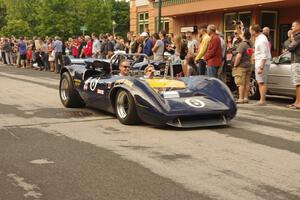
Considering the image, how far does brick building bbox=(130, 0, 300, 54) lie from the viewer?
22250 mm

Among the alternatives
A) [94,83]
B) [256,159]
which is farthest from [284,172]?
[94,83]

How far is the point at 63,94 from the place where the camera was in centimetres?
1043

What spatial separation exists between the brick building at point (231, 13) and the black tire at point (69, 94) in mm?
12228

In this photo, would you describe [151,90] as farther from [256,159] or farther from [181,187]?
[181,187]

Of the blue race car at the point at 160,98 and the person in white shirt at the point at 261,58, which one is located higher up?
the person in white shirt at the point at 261,58

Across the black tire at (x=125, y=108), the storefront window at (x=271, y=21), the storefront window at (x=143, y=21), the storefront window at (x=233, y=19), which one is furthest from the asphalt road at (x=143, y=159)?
the storefront window at (x=143, y=21)

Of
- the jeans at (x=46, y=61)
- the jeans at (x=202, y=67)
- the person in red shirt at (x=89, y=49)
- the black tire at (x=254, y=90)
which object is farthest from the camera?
the jeans at (x=46, y=61)

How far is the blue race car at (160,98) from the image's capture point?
24.4ft

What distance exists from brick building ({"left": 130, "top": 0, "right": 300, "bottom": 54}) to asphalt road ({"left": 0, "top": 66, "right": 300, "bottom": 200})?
13910 mm

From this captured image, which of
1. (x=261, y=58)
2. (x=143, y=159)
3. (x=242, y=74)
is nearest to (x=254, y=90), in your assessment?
(x=242, y=74)

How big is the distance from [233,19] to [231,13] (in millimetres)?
375

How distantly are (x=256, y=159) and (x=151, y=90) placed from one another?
226 centimetres

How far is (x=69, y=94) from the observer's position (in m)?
10.0

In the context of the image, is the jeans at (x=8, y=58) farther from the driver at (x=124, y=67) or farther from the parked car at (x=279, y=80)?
the driver at (x=124, y=67)
